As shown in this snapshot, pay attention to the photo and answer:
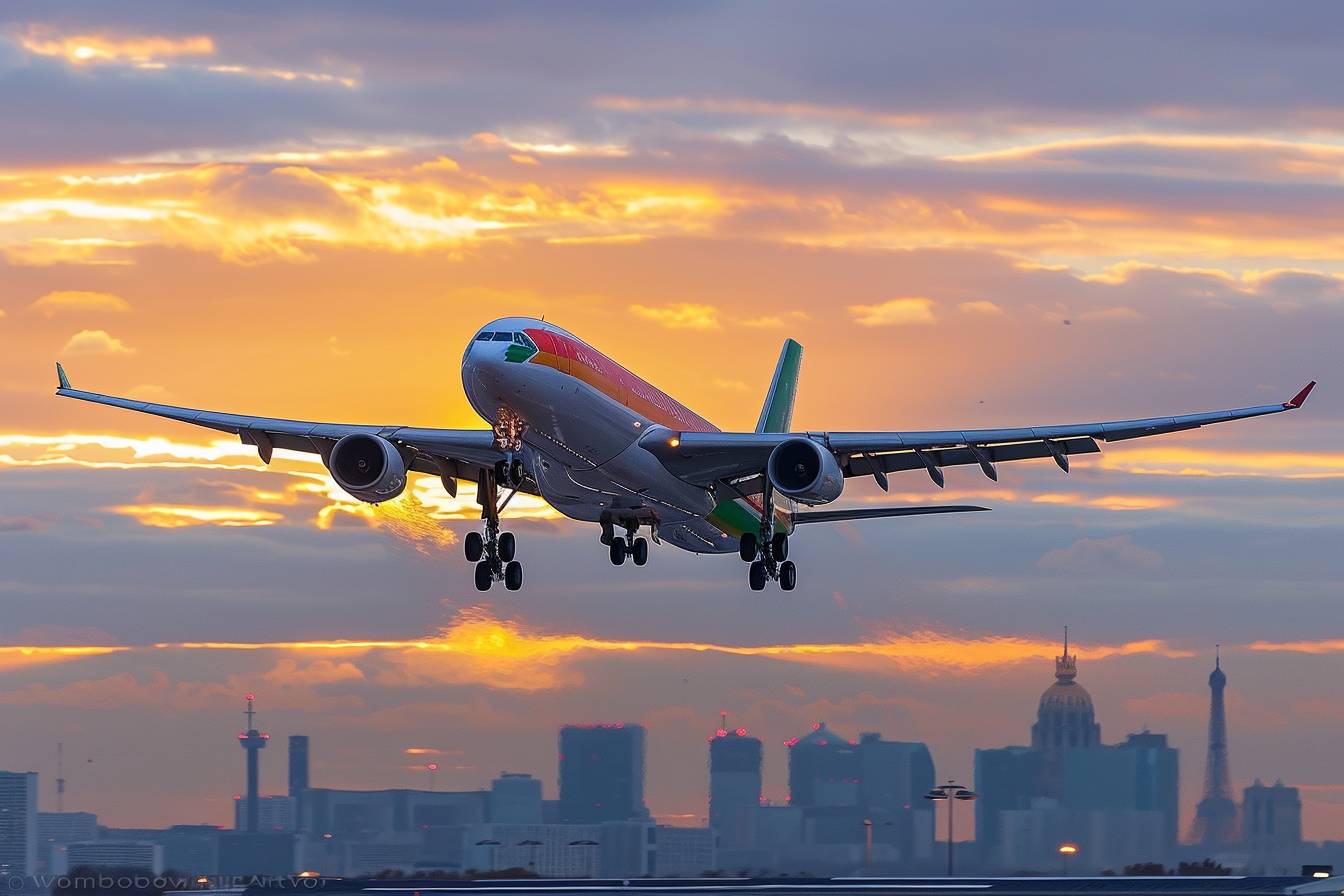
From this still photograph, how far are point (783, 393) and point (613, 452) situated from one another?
1194 inches

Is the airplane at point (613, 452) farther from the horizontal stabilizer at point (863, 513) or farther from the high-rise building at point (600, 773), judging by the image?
the high-rise building at point (600, 773)

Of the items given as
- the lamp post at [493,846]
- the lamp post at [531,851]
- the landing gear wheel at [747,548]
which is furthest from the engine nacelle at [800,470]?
the lamp post at [493,846]

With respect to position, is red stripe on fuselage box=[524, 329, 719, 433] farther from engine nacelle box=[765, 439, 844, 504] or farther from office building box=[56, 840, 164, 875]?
office building box=[56, 840, 164, 875]

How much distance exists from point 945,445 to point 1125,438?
6111 mm

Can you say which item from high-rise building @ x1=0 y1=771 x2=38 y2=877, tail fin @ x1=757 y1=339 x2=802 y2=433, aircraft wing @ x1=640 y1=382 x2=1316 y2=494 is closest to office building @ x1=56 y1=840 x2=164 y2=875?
high-rise building @ x1=0 y1=771 x2=38 y2=877

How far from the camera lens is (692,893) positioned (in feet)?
315

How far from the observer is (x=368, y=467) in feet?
221

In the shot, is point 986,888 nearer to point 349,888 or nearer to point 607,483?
point 349,888

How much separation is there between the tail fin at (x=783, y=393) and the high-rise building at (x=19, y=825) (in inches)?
2912

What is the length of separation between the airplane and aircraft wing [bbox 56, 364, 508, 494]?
2.8 inches

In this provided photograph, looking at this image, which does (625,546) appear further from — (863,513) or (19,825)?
(19,825)

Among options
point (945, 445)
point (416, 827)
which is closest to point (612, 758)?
point (416, 827)

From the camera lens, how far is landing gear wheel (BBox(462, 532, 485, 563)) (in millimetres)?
70375

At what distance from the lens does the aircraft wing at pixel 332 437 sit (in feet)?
220
